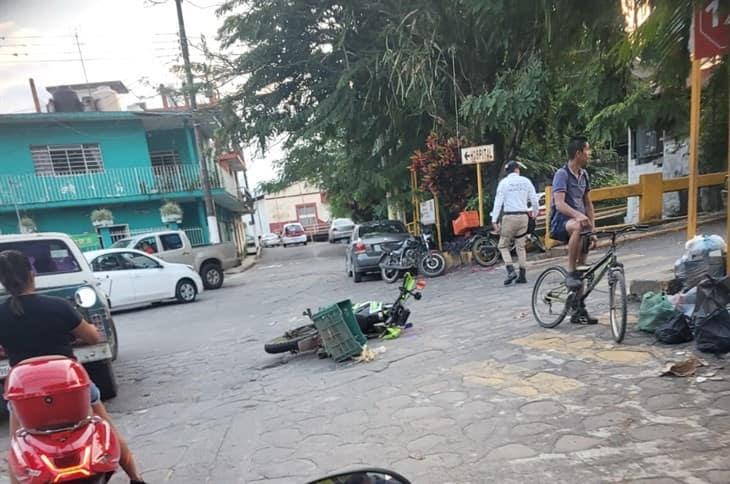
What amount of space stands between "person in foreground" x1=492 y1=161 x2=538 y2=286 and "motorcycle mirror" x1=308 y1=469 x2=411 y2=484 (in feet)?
21.2

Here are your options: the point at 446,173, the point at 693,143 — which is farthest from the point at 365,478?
the point at 446,173

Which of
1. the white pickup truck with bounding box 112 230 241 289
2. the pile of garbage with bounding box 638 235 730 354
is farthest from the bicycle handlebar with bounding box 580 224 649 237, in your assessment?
the white pickup truck with bounding box 112 230 241 289

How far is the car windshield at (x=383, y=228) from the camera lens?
38.3 ft

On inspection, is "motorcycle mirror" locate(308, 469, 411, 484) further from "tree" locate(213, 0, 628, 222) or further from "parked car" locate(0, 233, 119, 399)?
"tree" locate(213, 0, 628, 222)

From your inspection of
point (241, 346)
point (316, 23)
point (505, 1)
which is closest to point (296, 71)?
point (316, 23)

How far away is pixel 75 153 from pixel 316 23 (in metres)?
13.7

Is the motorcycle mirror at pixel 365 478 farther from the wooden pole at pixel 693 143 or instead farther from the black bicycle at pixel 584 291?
the wooden pole at pixel 693 143

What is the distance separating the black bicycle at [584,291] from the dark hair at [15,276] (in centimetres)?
455

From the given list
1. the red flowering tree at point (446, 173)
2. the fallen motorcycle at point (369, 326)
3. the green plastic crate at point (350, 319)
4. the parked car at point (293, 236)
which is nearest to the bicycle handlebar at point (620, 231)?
the fallen motorcycle at point (369, 326)

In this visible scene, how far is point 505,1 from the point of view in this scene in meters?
2.40

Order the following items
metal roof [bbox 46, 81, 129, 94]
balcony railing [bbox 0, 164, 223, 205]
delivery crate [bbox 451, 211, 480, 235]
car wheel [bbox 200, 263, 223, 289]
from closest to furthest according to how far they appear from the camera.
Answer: delivery crate [bbox 451, 211, 480, 235] < car wheel [bbox 200, 263, 223, 289] < balcony railing [bbox 0, 164, 223, 205] < metal roof [bbox 46, 81, 129, 94]

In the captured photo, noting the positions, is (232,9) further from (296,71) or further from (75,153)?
(75,153)

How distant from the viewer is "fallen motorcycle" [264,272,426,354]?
17.8 ft

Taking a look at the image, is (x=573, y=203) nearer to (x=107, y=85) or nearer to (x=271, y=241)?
(x=107, y=85)
